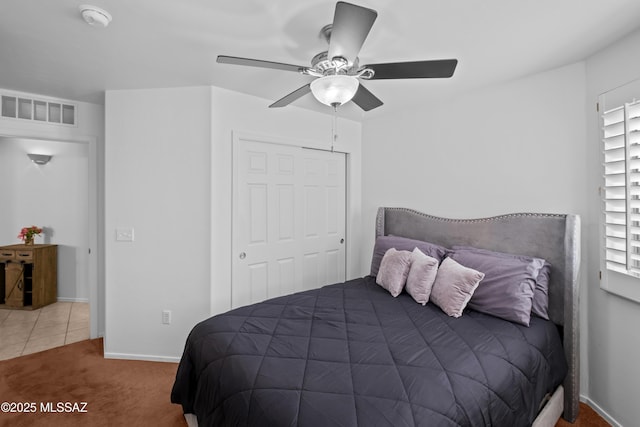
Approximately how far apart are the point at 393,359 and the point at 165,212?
2248 mm

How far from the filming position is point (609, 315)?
1944 mm

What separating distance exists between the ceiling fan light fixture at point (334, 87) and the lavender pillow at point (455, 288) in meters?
1.39

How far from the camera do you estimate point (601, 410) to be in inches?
78.6

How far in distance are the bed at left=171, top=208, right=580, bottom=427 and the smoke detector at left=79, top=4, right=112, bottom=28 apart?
178cm

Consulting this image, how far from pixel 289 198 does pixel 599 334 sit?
2663mm

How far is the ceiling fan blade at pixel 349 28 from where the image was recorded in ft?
3.93

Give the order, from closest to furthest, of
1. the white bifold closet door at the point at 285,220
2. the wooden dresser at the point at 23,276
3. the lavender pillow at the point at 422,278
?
the lavender pillow at the point at 422,278, the white bifold closet door at the point at 285,220, the wooden dresser at the point at 23,276

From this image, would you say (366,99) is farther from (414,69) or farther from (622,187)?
(622,187)

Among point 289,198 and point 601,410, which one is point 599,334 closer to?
point 601,410

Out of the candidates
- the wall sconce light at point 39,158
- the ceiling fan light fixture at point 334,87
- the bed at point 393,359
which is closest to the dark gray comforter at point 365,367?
the bed at point 393,359

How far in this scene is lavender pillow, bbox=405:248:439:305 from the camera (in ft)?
7.23

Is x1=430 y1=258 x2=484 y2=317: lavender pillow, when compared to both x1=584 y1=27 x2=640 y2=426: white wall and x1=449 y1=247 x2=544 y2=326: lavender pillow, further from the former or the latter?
x1=584 y1=27 x2=640 y2=426: white wall

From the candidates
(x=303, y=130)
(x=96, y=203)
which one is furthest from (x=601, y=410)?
(x=96, y=203)

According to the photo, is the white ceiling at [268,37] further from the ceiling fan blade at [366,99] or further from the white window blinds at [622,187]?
the white window blinds at [622,187]
